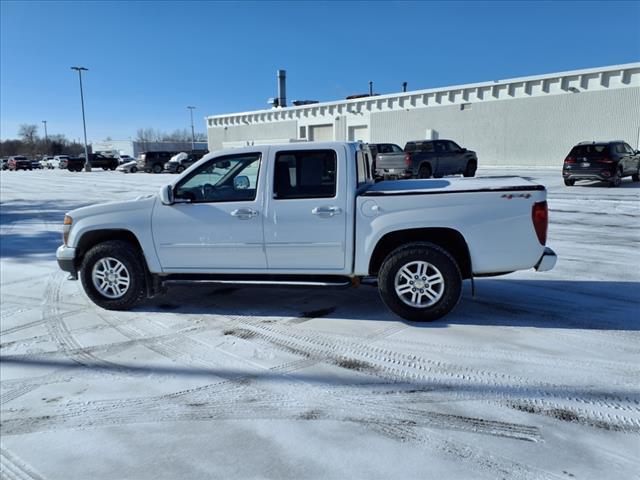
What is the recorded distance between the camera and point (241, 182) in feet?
16.8

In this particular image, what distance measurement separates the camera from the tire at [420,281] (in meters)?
4.65

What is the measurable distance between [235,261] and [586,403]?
345 cm

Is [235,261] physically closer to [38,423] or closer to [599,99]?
[38,423]

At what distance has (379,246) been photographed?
4914 mm

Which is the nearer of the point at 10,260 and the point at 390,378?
the point at 390,378

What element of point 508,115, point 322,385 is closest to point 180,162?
point 508,115

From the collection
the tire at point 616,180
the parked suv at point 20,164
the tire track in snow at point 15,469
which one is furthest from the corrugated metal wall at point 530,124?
the parked suv at point 20,164

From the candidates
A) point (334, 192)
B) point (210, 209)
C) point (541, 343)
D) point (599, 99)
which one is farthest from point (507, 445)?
point (599, 99)

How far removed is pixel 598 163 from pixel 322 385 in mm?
16860

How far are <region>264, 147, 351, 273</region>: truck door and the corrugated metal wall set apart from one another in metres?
26.0

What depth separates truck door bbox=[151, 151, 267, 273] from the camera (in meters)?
5.01

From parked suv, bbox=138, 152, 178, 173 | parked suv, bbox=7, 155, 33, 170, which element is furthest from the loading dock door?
parked suv, bbox=7, 155, 33, 170

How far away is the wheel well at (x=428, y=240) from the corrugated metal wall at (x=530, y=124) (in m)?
25.3

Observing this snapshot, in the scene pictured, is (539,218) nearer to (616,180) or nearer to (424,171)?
(616,180)
